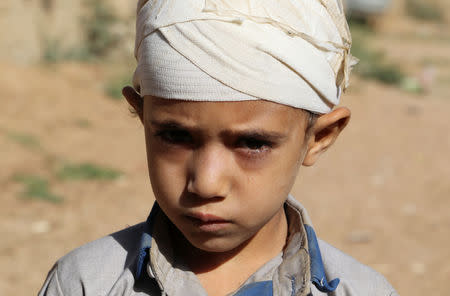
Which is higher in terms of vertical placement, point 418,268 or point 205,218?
point 205,218

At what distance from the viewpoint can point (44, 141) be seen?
6.35m

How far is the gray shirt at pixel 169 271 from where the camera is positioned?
72.9 inches

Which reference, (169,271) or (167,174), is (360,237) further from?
(167,174)

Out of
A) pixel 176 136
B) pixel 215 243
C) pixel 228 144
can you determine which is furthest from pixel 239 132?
pixel 215 243

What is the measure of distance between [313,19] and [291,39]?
101mm

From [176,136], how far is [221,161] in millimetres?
153

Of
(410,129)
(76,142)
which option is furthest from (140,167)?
(410,129)

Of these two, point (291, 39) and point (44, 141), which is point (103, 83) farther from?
point (291, 39)

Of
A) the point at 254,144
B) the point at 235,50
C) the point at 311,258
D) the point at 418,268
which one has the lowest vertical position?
the point at 418,268

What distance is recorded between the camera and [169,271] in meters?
1.87

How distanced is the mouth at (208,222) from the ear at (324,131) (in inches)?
14.8

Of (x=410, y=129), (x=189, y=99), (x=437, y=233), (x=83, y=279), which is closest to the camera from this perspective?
(x=189, y=99)

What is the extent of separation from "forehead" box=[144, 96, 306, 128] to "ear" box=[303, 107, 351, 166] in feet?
0.63

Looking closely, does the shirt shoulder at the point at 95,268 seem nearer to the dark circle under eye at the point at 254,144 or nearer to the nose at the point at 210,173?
the nose at the point at 210,173
